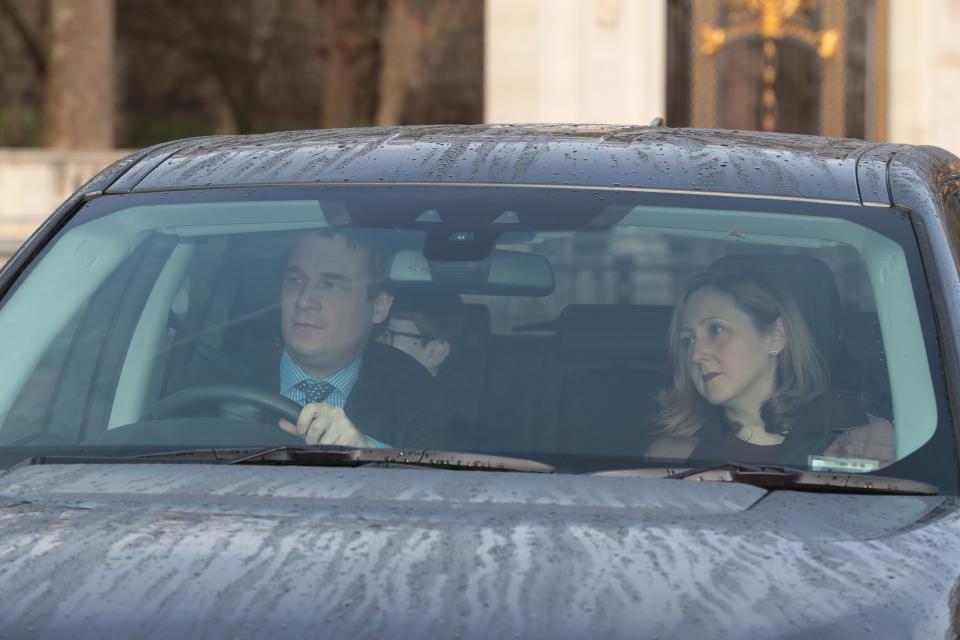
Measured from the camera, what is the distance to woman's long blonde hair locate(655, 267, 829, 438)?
2762 mm

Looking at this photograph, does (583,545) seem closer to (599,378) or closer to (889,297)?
(599,378)

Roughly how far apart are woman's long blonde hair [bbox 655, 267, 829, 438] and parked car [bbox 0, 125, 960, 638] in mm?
11

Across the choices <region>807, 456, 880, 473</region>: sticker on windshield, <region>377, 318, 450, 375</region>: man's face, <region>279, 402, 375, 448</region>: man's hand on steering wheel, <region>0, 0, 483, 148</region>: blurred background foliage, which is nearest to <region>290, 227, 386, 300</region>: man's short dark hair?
<region>377, 318, 450, 375</region>: man's face

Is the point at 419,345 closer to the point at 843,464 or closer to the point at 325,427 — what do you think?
the point at 325,427

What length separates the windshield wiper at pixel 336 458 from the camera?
255 cm

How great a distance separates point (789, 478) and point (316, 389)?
922 millimetres

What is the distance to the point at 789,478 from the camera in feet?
8.13

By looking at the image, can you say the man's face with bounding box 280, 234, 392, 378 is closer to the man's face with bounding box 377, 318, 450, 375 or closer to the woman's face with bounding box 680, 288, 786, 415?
the man's face with bounding box 377, 318, 450, 375

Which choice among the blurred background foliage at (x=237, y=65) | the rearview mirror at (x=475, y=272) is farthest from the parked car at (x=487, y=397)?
the blurred background foliage at (x=237, y=65)

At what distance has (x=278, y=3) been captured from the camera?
117 feet

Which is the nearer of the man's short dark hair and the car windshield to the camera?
the car windshield

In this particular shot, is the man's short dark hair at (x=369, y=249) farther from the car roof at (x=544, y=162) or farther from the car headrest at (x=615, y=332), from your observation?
the car headrest at (x=615, y=332)

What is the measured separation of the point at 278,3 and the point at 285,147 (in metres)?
33.5

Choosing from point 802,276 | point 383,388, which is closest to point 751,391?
point 802,276
